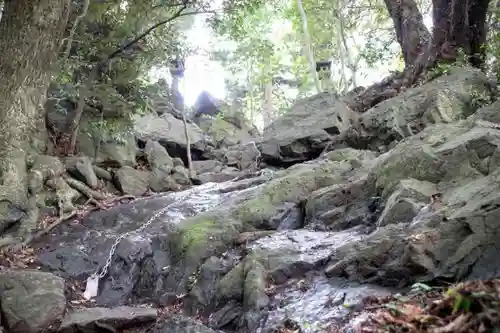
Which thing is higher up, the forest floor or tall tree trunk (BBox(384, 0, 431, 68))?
tall tree trunk (BBox(384, 0, 431, 68))

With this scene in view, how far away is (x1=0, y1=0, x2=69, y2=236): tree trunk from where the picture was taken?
754 centimetres

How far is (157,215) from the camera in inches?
351

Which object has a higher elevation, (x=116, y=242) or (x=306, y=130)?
(x=306, y=130)

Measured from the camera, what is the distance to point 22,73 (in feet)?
25.6

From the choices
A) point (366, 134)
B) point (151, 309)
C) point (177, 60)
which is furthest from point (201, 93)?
point (151, 309)

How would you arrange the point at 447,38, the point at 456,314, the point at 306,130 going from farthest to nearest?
the point at 306,130
the point at 447,38
the point at 456,314

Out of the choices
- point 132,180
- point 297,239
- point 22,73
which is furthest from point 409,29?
point 22,73

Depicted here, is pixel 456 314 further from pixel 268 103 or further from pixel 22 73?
pixel 268 103

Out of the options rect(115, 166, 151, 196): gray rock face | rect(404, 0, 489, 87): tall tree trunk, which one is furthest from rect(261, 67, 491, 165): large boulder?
rect(115, 166, 151, 196): gray rock face

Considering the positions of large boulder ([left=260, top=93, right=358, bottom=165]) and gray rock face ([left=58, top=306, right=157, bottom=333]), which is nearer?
gray rock face ([left=58, top=306, right=157, bottom=333])

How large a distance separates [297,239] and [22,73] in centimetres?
594

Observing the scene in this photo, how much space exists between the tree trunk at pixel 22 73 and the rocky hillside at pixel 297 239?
2.45 feet

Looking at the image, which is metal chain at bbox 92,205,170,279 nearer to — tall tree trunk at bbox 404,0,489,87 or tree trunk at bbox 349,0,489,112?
tree trunk at bbox 349,0,489,112

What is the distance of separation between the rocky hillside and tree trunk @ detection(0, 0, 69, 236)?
29.4 inches
